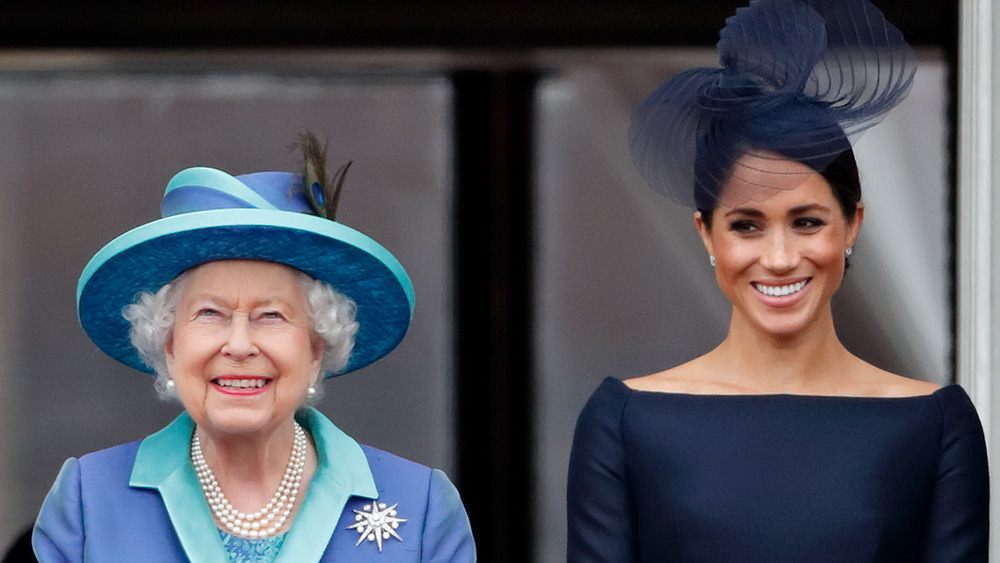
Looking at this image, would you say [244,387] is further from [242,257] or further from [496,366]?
[496,366]

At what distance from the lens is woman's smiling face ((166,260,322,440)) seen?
3.04 metres

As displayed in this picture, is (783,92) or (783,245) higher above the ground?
(783,92)

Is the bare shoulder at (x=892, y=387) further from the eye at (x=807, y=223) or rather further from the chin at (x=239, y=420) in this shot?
the chin at (x=239, y=420)

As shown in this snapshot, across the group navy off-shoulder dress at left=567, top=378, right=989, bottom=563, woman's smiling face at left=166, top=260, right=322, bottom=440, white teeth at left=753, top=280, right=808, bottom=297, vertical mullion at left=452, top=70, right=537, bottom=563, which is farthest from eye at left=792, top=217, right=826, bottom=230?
vertical mullion at left=452, top=70, right=537, bottom=563

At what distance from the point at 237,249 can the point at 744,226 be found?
3.27ft

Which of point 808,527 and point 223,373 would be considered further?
point 808,527

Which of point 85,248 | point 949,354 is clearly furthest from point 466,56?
point 949,354

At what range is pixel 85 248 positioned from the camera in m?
4.99

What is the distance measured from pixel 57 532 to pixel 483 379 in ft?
6.74

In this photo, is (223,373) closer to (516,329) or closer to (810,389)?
(810,389)

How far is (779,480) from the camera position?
3295 millimetres

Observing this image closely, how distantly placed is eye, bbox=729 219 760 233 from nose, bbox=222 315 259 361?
972 mm

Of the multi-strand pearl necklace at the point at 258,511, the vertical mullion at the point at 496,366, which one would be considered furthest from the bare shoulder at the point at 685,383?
the vertical mullion at the point at 496,366

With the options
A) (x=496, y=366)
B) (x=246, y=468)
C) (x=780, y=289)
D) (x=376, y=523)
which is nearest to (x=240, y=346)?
(x=246, y=468)
